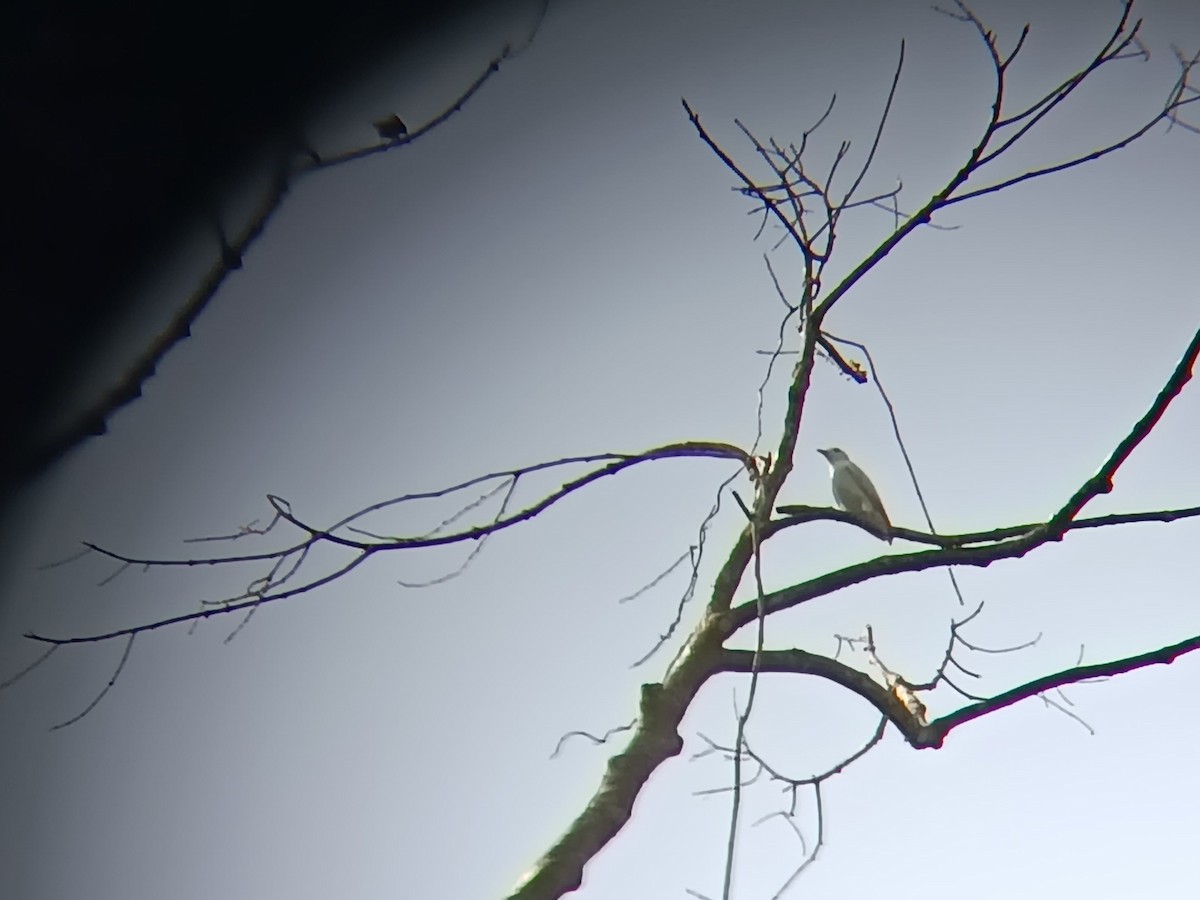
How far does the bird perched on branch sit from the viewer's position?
104 cm

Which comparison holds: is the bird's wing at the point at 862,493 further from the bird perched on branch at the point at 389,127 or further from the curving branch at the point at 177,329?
the curving branch at the point at 177,329

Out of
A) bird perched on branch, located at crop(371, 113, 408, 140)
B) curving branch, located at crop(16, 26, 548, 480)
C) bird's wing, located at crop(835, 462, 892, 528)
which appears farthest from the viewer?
bird's wing, located at crop(835, 462, 892, 528)

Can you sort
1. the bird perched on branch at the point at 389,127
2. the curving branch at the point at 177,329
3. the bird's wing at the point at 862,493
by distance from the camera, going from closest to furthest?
the curving branch at the point at 177,329 → the bird perched on branch at the point at 389,127 → the bird's wing at the point at 862,493

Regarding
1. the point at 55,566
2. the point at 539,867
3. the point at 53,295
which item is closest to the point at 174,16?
the point at 53,295

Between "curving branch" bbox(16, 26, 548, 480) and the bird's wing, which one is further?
the bird's wing

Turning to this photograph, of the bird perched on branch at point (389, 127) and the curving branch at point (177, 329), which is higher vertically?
the bird perched on branch at point (389, 127)

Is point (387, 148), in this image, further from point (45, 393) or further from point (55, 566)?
point (55, 566)

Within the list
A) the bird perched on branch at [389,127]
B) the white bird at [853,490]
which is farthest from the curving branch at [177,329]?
the white bird at [853,490]

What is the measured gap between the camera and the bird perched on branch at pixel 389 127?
1.04 m

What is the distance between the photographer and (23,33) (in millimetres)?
707

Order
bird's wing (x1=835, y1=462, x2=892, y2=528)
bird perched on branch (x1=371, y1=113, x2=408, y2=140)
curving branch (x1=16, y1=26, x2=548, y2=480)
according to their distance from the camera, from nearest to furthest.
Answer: curving branch (x1=16, y1=26, x2=548, y2=480) → bird perched on branch (x1=371, y1=113, x2=408, y2=140) → bird's wing (x1=835, y1=462, x2=892, y2=528)

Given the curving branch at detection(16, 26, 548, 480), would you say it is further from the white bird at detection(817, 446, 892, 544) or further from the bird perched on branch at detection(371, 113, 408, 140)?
the white bird at detection(817, 446, 892, 544)

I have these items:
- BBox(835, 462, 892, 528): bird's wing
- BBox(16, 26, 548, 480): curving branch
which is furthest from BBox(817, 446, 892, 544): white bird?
BBox(16, 26, 548, 480): curving branch

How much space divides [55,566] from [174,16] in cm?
49
